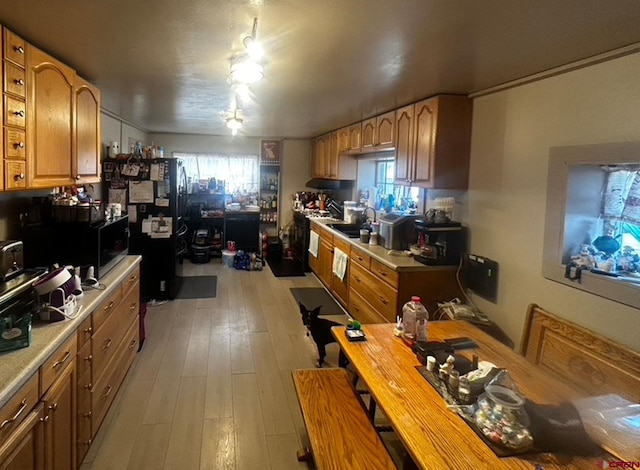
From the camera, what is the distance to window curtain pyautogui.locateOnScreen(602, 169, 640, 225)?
7.25 feet

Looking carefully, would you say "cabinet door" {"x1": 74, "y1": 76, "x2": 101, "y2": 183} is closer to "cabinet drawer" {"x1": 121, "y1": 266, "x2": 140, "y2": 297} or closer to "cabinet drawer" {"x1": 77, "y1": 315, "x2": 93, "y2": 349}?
"cabinet drawer" {"x1": 121, "y1": 266, "x2": 140, "y2": 297}

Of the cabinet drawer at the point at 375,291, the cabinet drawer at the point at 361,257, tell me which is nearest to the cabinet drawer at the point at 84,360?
the cabinet drawer at the point at 375,291

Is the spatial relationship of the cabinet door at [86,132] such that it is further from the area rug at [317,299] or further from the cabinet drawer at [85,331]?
the area rug at [317,299]

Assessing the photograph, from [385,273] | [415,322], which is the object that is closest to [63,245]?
[415,322]

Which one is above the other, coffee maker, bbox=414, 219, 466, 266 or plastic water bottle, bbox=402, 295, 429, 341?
coffee maker, bbox=414, 219, 466, 266

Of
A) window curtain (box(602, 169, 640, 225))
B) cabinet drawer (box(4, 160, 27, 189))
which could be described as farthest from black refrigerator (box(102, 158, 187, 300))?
window curtain (box(602, 169, 640, 225))

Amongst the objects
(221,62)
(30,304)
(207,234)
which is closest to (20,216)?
(30,304)

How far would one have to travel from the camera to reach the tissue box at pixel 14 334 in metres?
1.62

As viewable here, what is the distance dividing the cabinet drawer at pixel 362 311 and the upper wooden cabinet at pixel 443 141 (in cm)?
121

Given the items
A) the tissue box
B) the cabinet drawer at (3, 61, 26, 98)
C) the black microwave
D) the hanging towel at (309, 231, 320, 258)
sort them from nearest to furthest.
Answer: the tissue box → the cabinet drawer at (3, 61, 26, 98) → the black microwave → the hanging towel at (309, 231, 320, 258)

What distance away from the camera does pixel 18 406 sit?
1.42 m

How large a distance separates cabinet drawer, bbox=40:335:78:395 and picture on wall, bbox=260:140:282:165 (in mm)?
5957

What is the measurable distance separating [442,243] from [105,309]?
2.48m

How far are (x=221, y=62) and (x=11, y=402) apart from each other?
2024mm
